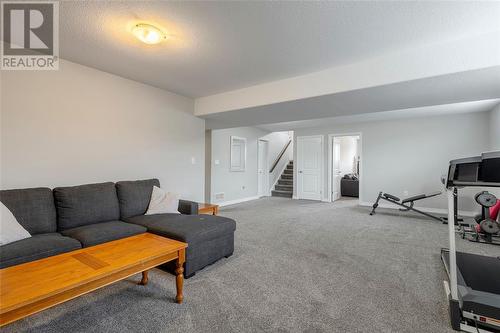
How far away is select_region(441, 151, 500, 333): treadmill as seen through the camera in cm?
159

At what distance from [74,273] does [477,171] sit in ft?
9.59

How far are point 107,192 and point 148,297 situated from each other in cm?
153

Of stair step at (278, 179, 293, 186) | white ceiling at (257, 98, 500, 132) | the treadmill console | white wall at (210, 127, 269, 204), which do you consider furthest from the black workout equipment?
stair step at (278, 179, 293, 186)

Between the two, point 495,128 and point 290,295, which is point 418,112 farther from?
point 290,295

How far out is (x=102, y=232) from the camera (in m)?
2.33

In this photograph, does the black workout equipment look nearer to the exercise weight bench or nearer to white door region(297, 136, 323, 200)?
the exercise weight bench

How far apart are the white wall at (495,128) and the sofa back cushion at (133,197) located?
20.8 ft

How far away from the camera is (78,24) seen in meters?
2.09

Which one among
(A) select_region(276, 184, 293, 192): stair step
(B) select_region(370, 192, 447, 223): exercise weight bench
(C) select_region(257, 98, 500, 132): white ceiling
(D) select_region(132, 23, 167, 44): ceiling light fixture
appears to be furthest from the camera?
(A) select_region(276, 184, 293, 192): stair step

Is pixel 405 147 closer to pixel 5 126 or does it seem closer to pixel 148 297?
pixel 148 297

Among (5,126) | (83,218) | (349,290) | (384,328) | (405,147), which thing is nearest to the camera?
(384,328)

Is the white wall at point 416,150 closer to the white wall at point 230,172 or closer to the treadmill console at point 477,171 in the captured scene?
the white wall at point 230,172

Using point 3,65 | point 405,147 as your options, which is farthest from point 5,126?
point 405,147

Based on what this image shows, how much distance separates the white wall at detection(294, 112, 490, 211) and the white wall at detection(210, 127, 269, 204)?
2889 mm
